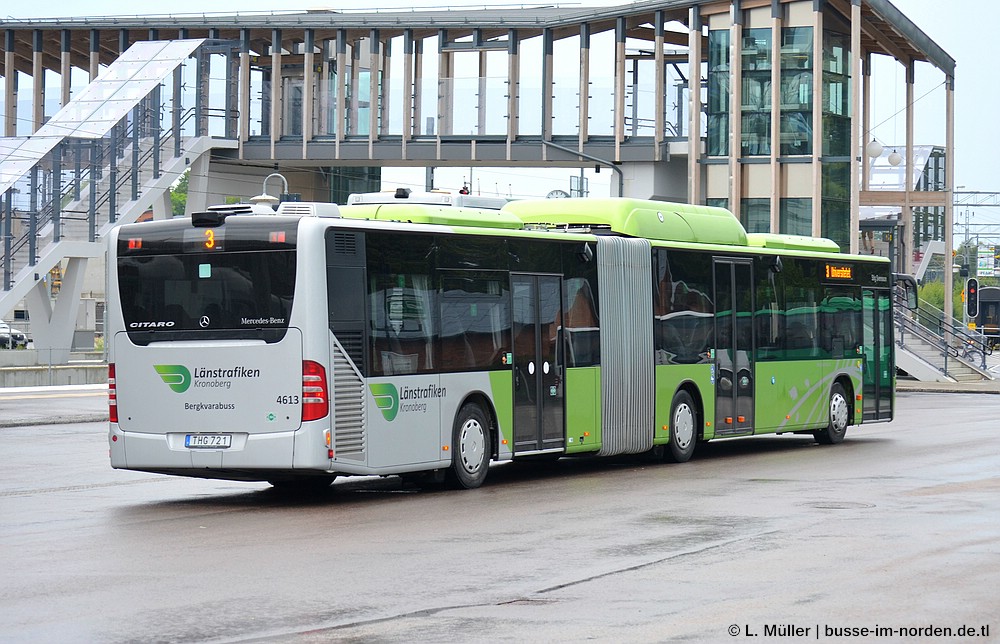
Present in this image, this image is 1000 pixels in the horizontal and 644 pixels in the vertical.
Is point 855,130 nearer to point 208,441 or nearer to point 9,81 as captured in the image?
point 9,81

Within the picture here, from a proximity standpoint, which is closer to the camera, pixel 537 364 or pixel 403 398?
pixel 403 398

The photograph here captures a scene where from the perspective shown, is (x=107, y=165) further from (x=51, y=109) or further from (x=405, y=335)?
(x=405, y=335)

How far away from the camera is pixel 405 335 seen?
16.0 m

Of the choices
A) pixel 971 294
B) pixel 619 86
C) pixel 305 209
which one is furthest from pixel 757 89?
pixel 305 209

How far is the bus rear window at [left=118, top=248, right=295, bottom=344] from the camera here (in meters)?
15.1

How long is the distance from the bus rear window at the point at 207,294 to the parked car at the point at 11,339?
2445 inches

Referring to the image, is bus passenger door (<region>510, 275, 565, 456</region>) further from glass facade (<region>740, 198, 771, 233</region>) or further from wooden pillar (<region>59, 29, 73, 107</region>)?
wooden pillar (<region>59, 29, 73, 107</region>)

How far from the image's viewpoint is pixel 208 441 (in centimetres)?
1527

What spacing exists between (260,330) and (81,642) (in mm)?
7228

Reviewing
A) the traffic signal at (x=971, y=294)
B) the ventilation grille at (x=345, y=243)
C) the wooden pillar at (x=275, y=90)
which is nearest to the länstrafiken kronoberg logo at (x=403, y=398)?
the ventilation grille at (x=345, y=243)

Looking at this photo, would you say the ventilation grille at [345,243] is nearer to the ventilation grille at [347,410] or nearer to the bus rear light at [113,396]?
the ventilation grille at [347,410]

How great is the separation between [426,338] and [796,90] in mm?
36972

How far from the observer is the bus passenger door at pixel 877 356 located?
1009 inches

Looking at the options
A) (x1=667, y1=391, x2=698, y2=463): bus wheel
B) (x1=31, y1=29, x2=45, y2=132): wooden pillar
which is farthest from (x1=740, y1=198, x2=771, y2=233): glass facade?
(x1=667, y1=391, x2=698, y2=463): bus wheel
